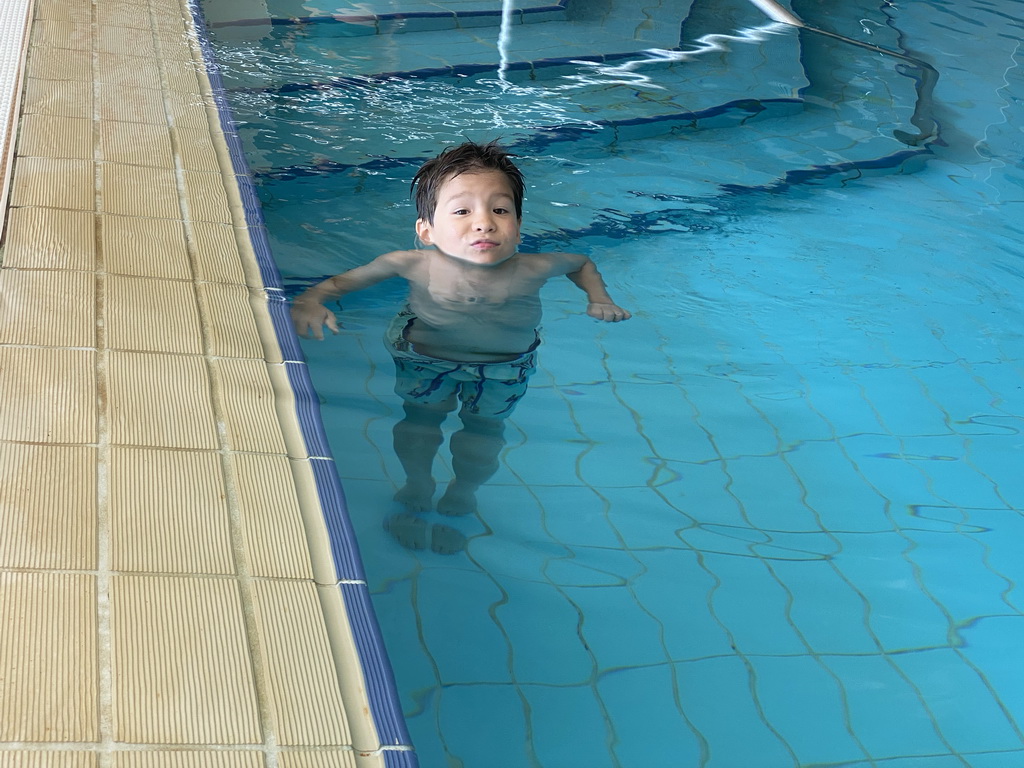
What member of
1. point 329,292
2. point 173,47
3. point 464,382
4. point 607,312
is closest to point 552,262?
point 607,312

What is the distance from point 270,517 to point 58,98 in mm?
2447

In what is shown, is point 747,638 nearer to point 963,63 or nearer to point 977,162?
point 977,162

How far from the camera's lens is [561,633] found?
215cm

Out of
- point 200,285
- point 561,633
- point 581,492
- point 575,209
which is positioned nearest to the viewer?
point 561,633

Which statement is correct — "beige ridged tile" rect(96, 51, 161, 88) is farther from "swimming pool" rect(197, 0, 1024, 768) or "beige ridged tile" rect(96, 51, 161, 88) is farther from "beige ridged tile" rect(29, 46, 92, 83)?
"swimming pool" rect(197, 0, 1024, 768)

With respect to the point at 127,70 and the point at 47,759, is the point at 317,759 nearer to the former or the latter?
the point at 47,759

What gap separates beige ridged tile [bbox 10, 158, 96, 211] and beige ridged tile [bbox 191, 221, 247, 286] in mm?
312

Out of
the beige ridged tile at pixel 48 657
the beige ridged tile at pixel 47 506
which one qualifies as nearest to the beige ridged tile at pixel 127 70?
the beige ridged tile at pixel 47 506

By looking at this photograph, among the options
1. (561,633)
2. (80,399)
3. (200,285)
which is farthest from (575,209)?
(80,399)

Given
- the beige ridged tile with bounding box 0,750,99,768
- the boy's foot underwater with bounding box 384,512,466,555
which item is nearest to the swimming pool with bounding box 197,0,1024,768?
the boy's foot underwater with bounding box 384,512,466,555

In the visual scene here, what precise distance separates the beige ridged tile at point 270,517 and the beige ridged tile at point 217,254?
809mm

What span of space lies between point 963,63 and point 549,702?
7.26m

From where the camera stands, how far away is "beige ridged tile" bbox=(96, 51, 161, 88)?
3715 mm

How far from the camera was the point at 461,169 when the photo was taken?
2.81 meters
